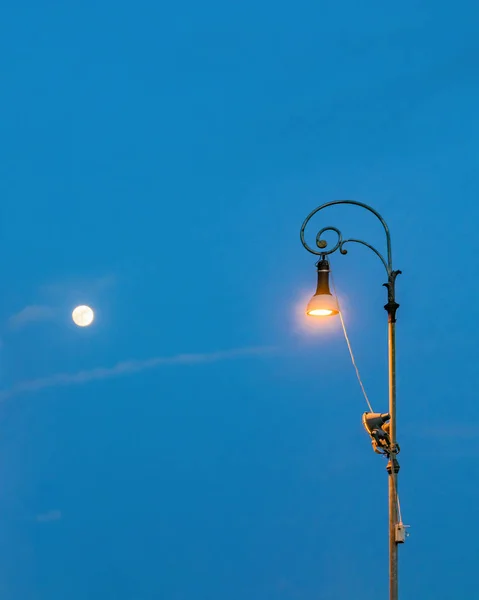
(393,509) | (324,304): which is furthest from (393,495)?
(324,304)

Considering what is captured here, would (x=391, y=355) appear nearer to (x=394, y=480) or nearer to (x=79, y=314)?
(x=394, y=480)

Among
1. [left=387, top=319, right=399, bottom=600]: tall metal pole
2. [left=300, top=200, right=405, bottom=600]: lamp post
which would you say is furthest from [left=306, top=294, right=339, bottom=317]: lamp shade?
[left=387, top=319, right=399, bottom=600]: tall metal pole

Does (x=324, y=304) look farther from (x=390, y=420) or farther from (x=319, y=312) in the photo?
(x=390, y=420)

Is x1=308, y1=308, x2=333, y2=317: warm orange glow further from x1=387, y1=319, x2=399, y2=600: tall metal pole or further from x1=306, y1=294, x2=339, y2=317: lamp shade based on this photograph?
x1=387, y1=319, x2=399, y2=600: tall metal pole

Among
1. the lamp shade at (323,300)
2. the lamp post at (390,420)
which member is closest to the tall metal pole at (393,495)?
the lamp post at (390,420)

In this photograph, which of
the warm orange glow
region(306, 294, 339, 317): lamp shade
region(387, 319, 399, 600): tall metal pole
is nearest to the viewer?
region(387, 319, 399, 600): tall metal pole

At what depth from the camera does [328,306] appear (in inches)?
452

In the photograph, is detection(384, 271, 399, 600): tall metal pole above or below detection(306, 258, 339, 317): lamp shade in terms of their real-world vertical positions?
below

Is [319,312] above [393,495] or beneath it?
above

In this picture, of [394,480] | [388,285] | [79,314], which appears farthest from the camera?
[79,314]

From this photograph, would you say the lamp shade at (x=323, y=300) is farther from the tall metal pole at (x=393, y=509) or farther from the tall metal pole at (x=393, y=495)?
the tall metal pole at (x=393, y=509)

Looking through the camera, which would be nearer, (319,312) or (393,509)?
(393,509)

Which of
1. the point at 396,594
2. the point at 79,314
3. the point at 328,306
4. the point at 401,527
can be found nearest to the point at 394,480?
the point at 401,527

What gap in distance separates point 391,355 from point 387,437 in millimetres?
1082
